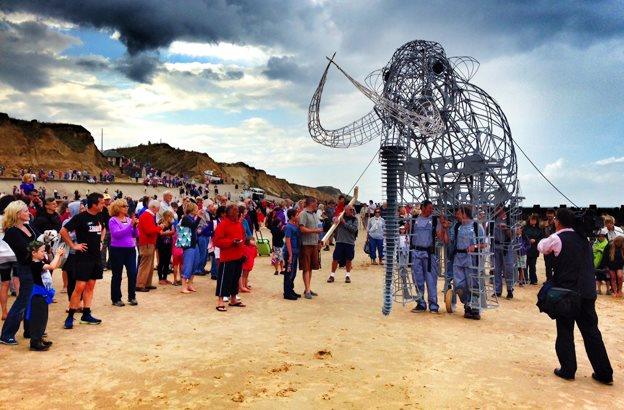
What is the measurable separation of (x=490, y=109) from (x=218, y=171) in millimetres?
77829

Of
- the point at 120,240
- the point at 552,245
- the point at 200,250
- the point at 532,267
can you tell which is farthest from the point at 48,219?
the point at 532,267

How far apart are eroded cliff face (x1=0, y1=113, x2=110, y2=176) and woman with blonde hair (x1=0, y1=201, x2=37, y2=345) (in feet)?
189

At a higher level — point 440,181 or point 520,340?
point 440,181

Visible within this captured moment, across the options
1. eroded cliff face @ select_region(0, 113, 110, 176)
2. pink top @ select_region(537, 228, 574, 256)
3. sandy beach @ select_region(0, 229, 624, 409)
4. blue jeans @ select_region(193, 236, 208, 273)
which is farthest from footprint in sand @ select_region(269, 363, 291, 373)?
eroded cliff face @ select_region(0, 113, 110, 176)

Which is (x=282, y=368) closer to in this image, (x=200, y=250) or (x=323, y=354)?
(x=323, y=354)

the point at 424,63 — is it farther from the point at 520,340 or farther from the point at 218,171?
the point at 218,171

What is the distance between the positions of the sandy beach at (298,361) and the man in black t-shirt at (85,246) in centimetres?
54

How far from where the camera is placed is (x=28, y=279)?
6.12 meters

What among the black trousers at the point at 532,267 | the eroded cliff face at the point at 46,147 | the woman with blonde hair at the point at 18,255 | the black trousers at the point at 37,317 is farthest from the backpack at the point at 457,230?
the eroded cliff face at the point at 46,147

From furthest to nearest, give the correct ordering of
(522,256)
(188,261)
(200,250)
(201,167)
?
1. (201,167)
2. (522,256)
3. (200,250)
4. (188,261)

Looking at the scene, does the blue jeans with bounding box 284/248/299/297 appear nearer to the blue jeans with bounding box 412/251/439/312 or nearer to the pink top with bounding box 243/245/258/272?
the pink top with bounding box 243/245/258/272

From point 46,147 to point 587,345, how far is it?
6900 cm

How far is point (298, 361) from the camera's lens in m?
5.83

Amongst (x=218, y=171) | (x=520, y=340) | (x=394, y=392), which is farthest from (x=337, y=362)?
(x=218, y=171)
